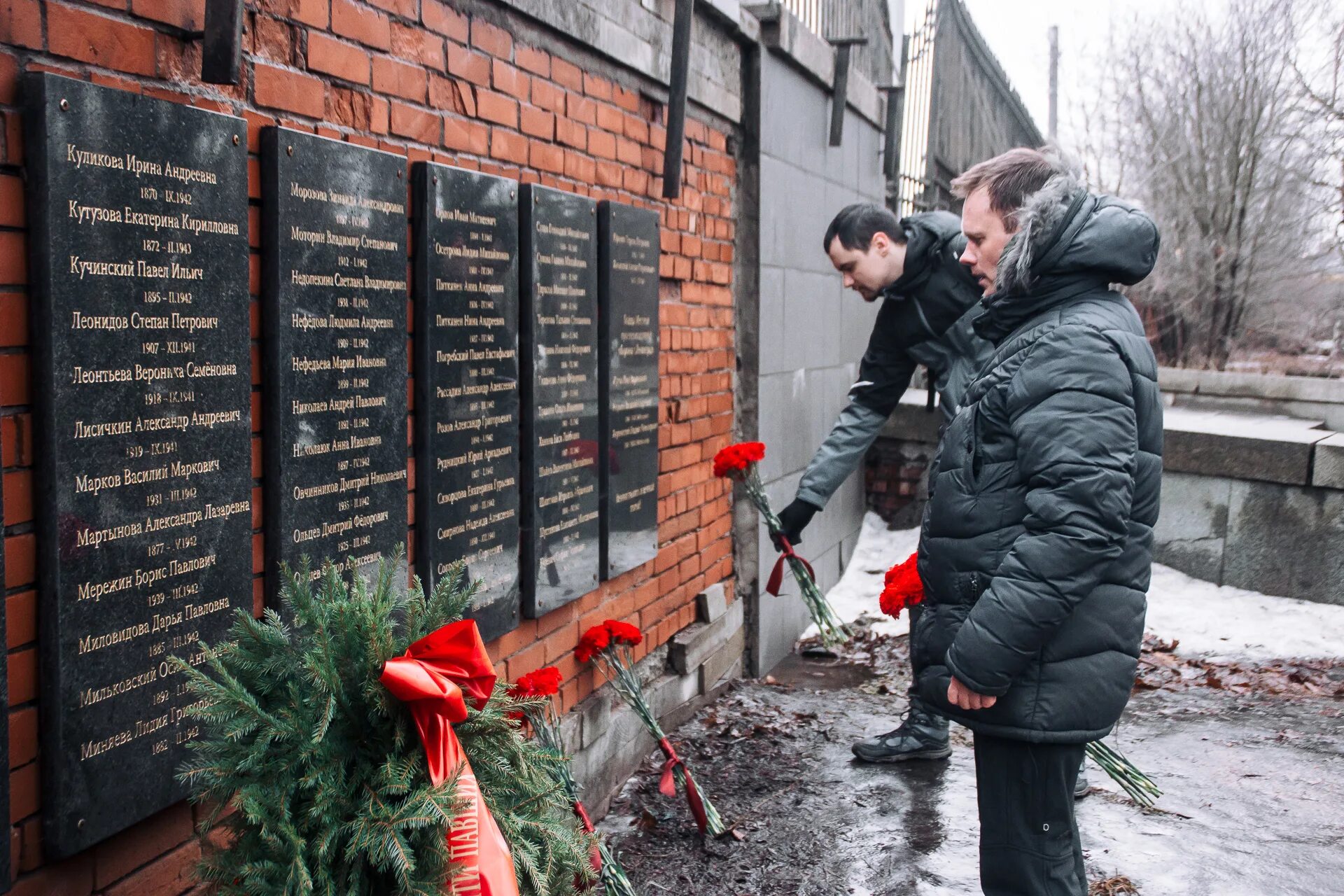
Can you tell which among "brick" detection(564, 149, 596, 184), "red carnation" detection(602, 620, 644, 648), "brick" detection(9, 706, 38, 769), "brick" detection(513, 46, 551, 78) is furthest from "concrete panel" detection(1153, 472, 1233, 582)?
"brick" detection(9, 706, 38, 769)

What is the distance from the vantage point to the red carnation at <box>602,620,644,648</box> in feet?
10.7

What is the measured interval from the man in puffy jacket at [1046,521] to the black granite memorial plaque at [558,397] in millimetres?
1118

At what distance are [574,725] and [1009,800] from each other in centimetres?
145

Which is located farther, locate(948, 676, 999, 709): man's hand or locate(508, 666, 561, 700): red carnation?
locate(508, 666, 561, 700): red carnation

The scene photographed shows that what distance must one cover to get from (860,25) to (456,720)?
6.13 meters

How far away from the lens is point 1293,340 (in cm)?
1350

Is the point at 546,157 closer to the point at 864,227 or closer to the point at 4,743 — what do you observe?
the point at 864,227

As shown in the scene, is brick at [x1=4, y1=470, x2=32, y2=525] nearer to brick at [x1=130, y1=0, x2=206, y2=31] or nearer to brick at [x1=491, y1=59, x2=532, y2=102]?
brick at [x1=130, y1=0, x2=206, y2=31]

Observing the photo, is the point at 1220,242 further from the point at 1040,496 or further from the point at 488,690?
the point at 488,690

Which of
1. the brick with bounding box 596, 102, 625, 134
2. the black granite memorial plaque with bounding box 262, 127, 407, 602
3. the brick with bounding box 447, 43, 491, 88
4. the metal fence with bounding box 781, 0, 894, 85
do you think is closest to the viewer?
the black granite memorial plaque with bounding box 262, 127, 407, 602

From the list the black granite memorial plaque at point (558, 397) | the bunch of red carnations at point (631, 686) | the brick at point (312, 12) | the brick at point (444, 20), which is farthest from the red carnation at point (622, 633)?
the brick at point (312, 12)

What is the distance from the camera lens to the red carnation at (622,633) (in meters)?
3.26

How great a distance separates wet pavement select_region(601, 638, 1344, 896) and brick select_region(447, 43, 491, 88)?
220 cm

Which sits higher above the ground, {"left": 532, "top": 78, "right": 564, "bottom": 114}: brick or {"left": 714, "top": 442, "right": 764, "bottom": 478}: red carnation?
{"left": 532, "top": 78, "right": 564, "bottom": 114}: brick
